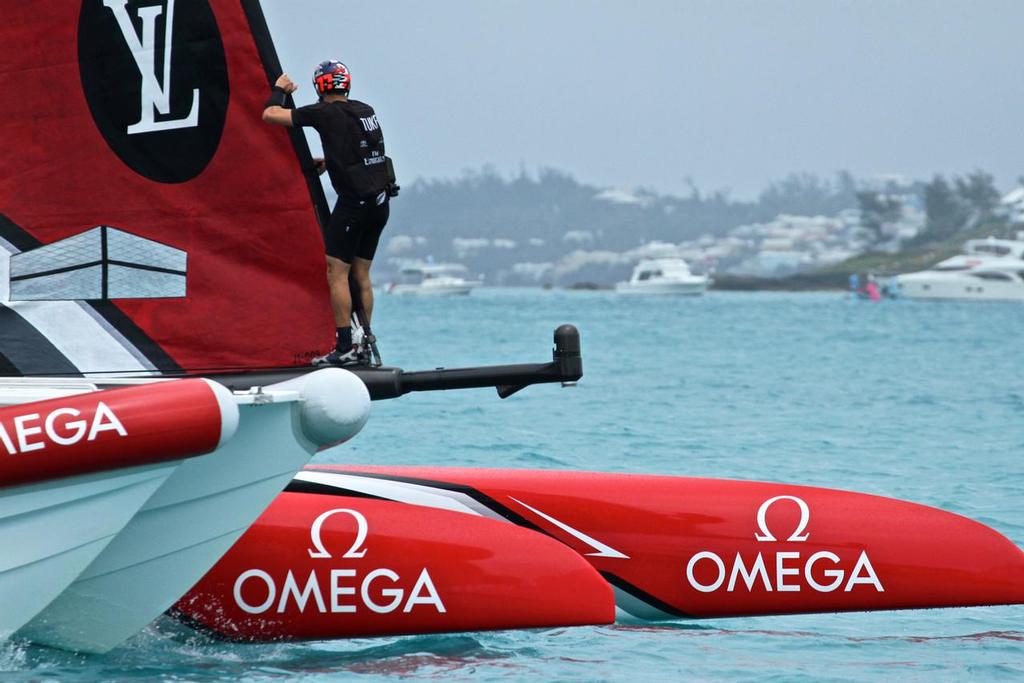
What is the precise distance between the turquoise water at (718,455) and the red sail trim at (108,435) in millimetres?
957

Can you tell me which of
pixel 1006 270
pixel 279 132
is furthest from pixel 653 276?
pixel 279 132

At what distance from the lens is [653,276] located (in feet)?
331

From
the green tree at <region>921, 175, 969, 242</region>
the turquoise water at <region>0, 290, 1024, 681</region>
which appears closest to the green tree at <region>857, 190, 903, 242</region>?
the green tree at <region>921, 175, 969, 242</region>

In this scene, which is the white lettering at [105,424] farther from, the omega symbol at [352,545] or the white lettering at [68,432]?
the omega symbol at [352,545]

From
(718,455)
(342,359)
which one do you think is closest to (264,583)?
(342,359)

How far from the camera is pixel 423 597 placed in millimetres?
6852

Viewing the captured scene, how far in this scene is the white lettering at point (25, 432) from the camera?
225 inches

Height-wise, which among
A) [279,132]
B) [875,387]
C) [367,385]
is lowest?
[875,387]

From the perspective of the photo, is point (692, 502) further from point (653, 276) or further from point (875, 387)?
point (653, 276)

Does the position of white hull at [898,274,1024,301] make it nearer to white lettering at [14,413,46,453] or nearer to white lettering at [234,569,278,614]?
white lettering at [234,569,278,614]

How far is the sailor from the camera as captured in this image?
6.73 m

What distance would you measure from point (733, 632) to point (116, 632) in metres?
2.85

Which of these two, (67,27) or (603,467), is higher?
(67,27)

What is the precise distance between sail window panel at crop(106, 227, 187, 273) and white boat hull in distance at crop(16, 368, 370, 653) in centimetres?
97
